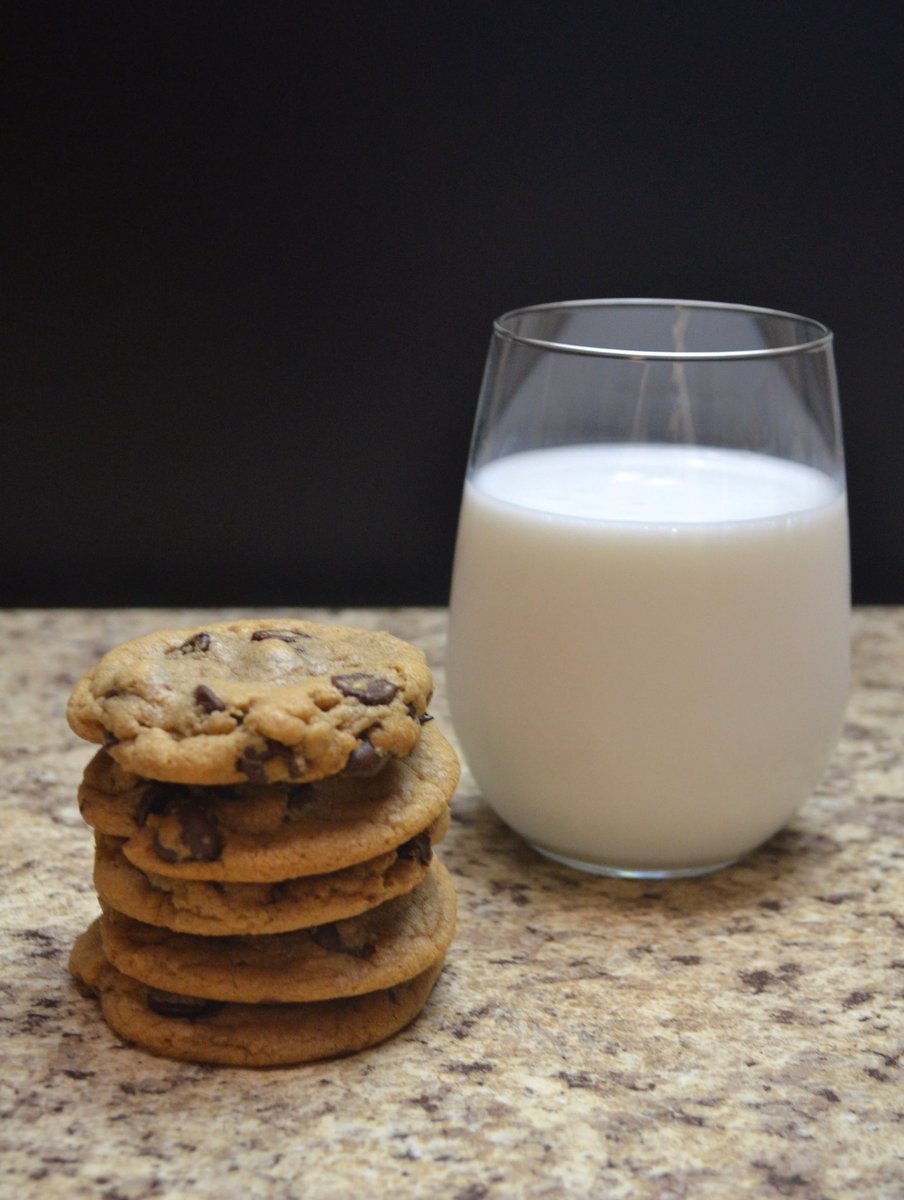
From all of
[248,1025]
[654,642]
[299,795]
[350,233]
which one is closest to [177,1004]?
[248,1025]

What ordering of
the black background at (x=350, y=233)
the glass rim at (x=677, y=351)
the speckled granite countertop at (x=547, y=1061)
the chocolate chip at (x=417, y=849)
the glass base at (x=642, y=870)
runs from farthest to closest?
the black background at (x=350, y=233), the glass base at (x=642, y=870), the glass rim at (x=677, y=351), the chocolate chip at (x=417, y=849), the speckled granite countertop at (x=547, y=1061)

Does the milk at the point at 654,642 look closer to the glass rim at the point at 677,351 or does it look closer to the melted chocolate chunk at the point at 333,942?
the glass rim at the point at 677,351

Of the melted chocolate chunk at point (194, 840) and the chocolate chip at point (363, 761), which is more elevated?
the chocolate chip at point (363, 761)

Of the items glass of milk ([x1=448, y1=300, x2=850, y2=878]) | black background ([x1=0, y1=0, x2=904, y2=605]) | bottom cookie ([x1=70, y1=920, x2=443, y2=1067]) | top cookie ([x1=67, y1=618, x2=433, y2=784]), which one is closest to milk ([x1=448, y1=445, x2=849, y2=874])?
glass of milk ([x1=448, y1=300, x2=850, y2=878])

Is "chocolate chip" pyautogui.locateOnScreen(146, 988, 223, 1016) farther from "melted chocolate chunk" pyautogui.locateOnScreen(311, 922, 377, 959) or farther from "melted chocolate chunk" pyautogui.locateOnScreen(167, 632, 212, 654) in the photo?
"melted chocolate chunk" pyautogui.locateOnScreen(167, 632, 212, 654)

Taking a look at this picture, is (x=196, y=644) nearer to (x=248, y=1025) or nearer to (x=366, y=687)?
(x=366, y=687)

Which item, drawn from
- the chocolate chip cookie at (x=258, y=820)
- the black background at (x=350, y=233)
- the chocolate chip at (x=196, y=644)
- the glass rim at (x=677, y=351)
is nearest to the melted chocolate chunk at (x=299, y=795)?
the chocolate chip cookie at (x=258, y=820)

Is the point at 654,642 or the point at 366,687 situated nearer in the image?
the point at 366,687
